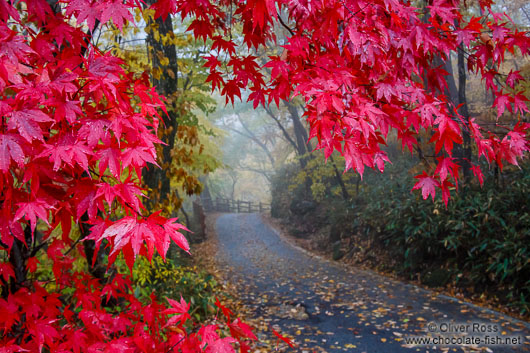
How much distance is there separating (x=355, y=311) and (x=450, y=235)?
109 inches

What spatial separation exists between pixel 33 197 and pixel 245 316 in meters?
5.84

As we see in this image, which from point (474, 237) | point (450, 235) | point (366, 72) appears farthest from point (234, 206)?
point (366, 72)

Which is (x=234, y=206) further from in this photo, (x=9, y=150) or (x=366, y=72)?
(x=9, y=150)

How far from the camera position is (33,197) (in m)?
1.46

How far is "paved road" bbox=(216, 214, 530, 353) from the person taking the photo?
5.00 m

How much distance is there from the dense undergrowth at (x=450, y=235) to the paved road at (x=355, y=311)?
1.96ft

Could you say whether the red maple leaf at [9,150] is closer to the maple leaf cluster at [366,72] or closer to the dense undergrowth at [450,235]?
the maple leaf cluster at [366,72]

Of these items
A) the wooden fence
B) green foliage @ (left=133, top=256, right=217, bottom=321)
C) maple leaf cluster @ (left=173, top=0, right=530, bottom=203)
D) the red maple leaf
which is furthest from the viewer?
the wooden fence

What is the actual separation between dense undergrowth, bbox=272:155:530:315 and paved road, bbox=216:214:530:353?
599mm

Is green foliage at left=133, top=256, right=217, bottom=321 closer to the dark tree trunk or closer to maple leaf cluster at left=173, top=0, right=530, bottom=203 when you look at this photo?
the dark tree trunk

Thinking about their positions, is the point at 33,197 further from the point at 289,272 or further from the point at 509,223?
the point at 289,272

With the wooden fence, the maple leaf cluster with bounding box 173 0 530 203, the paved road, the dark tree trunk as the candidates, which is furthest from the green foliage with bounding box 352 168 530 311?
the wooden fence

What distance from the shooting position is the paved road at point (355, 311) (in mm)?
5000

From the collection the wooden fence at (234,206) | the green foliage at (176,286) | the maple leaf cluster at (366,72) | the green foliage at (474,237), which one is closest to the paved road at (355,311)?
the green foliage at (474,237)
